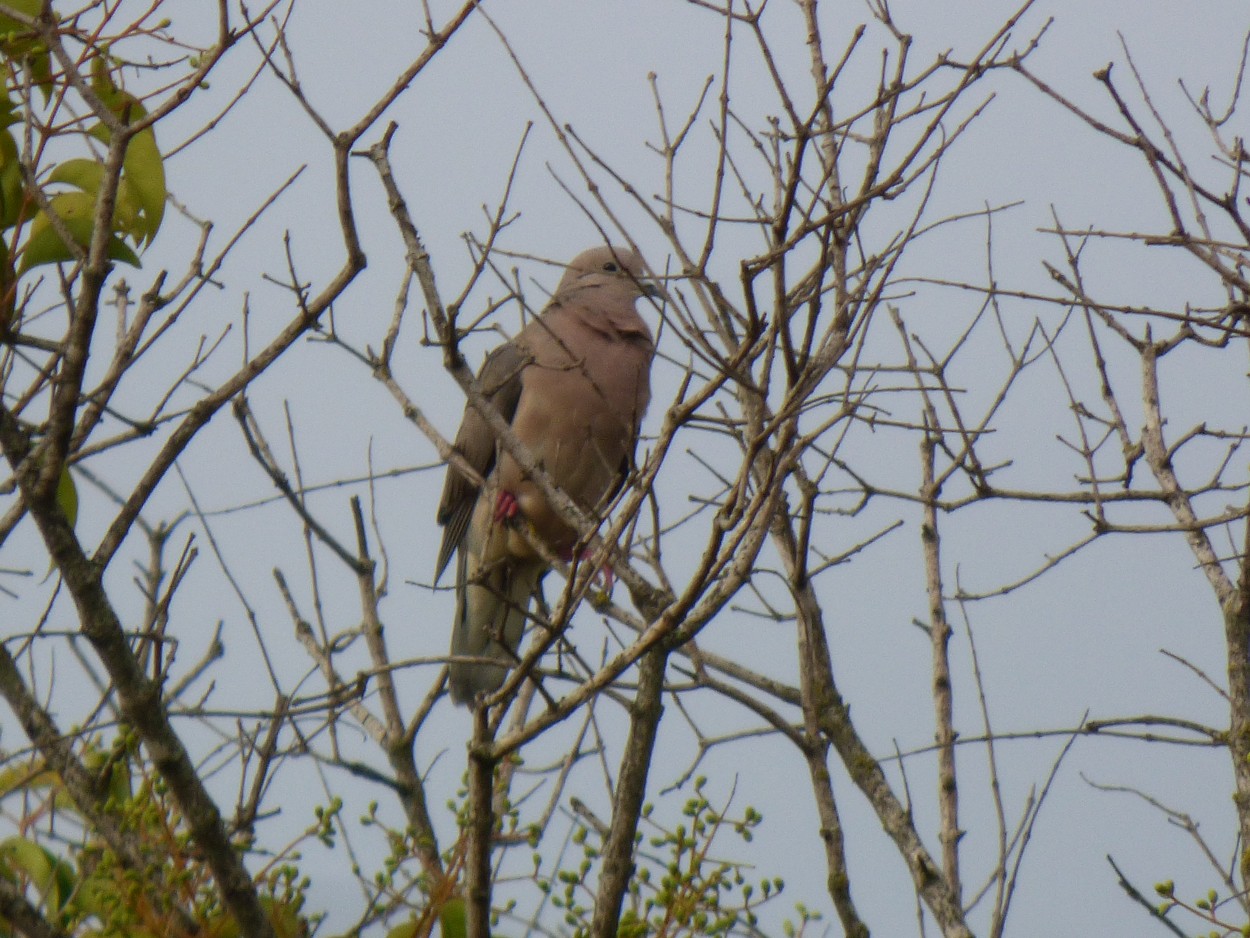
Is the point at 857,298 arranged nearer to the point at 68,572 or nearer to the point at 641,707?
the point at 641,707

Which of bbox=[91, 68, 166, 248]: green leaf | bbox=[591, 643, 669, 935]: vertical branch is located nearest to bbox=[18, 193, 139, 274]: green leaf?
bbox=[91, 68, 166, 248]: green leaf

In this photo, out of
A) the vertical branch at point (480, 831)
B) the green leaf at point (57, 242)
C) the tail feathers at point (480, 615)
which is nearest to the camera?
the vertical branch at point (480, 831)

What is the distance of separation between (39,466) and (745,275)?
1.18 m

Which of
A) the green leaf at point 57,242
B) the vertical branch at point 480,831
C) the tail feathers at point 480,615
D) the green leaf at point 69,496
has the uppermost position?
the tail feathers at point 480,615

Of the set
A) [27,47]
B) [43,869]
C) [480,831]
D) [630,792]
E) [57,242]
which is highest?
[27,47]

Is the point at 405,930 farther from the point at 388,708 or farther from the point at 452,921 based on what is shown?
the point at 388,708

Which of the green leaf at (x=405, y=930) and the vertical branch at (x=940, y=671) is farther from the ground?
the vertical branch at (x=940, y=671)

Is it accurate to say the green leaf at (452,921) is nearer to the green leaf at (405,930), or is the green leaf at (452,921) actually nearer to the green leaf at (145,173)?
the green leaf at (405,930)

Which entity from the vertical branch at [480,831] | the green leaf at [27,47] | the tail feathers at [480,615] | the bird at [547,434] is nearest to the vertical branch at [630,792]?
the vertical branch at [480,831]

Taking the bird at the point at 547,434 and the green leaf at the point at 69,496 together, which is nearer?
the green leaf at the point at 69,496

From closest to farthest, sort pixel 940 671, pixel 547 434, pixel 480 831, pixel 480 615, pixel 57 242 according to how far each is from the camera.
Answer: pixel 480 831 < pixel 57 242 < pixel 940 671 < pixel 547 434 < pixel 480 615

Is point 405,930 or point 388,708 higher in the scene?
point 388,708

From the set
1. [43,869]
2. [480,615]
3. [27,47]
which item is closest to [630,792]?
[43,869]

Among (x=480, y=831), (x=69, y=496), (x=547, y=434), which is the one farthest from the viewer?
(x=547, y=434)
